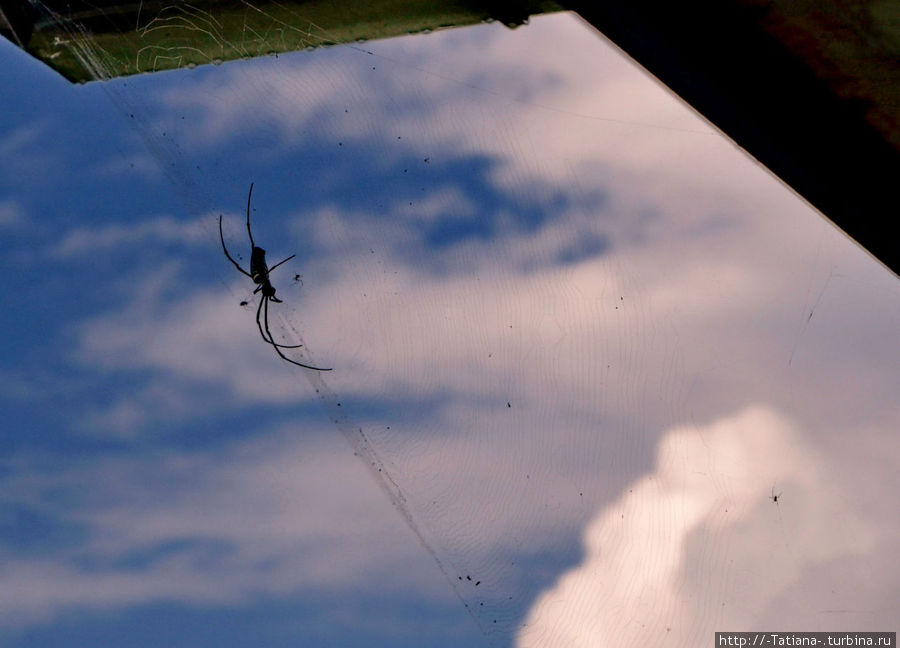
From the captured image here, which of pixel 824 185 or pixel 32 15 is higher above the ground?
pixel 824 185

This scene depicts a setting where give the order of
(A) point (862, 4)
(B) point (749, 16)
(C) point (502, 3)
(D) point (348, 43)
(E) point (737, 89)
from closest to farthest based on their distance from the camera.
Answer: (A) point (862, 4), (B) point (749, 16), (E) point (737, 89), (C) point (502, 3), (D) point (348, 43)

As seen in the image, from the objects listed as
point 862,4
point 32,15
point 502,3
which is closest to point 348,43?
point 502,3

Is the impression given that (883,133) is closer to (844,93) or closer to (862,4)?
(844,93)

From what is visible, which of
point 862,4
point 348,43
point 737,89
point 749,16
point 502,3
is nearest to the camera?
point 862,4

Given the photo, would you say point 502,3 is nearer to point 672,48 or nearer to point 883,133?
point 672,48

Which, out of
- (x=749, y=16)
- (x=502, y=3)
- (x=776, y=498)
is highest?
(x=749, y=16)

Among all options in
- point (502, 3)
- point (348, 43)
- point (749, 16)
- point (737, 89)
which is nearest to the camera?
point (749, 16)

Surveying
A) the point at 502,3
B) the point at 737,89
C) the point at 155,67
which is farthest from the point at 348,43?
the point at 737,89

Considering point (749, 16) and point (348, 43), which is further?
point (348, 43)

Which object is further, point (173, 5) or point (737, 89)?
point (173, 5)
